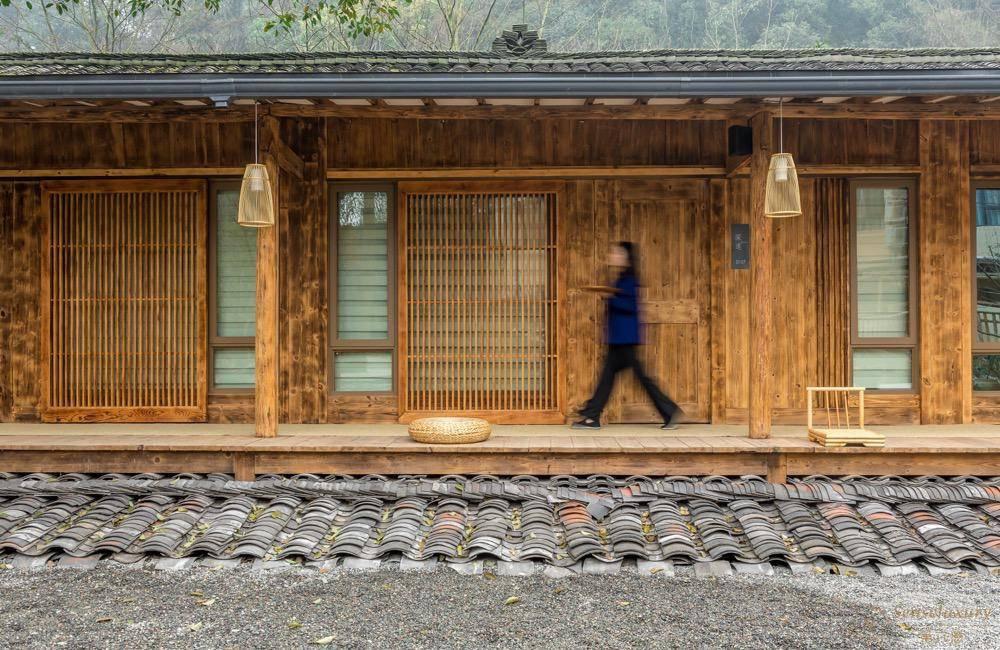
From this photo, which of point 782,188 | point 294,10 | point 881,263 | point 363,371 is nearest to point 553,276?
point 363,371

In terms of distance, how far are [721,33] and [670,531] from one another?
23237 mm

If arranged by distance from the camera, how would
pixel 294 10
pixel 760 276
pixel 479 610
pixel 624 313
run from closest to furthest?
pixel 479 610 < pixel 760 276 < pixel 624 313 < pixel 294 10

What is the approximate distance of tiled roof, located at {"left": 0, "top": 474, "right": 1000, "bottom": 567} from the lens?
15.5 feet

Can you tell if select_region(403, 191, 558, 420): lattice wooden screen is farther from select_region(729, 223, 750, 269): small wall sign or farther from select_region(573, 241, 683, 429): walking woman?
select_region(729, 223, 750, 269): small wall sign

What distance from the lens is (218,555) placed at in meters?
4.72

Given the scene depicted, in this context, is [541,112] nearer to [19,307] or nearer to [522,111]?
[522,111]

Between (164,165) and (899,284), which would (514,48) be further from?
(899,284)

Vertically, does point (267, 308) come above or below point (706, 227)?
below

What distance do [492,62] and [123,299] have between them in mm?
3926

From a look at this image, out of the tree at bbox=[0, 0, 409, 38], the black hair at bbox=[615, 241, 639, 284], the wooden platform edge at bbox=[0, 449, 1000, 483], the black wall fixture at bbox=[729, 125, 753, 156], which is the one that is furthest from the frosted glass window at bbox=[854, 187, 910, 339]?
the tree at bbox=[0, 0, 409, 38]

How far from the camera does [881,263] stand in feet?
23.8

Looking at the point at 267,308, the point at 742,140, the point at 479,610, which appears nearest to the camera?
the point at 479,610

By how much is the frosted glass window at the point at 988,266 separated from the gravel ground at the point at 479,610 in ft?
11.6

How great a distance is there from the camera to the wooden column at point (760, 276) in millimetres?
5938
